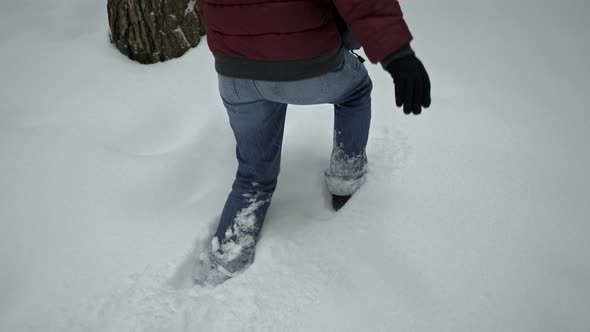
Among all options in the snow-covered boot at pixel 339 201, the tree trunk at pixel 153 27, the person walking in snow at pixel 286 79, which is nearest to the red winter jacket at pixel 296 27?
the person walking in snow at pixel 286 79

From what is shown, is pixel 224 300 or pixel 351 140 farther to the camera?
pixel 351 140

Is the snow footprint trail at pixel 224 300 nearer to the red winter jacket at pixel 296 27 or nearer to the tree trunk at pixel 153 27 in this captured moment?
the red winter jacket at pixel 296 27

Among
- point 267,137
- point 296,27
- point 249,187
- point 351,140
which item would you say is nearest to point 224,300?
point 249,187

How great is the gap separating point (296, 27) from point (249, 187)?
484 mm

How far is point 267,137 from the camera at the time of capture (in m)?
0.94

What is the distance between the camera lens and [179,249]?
0.99 meters

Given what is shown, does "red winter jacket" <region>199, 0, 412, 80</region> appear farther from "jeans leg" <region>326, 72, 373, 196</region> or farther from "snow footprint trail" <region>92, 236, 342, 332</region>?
"snow footprint trail" <region>92, 236, 342, 332</region>

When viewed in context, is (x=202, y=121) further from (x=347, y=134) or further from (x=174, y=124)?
(x=347, y=134)

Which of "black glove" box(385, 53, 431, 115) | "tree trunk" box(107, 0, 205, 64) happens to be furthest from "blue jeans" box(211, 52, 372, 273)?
"tree trunk" box(107, 0, 205, 64)

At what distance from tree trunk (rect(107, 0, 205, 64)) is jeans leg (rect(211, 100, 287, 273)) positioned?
96 cm

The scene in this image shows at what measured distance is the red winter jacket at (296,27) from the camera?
61 cm

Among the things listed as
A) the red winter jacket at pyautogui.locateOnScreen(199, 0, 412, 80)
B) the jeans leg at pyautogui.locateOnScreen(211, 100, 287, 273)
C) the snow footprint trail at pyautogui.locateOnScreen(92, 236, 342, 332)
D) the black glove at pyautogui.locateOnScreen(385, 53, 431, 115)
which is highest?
the red winter jacket at pyautogui.locateOnScreen(199, 0, 412, 80)

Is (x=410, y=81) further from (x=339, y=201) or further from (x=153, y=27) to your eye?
(x=153, y=27)

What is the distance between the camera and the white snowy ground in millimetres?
874
